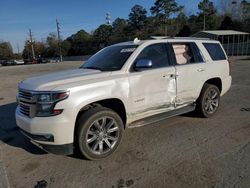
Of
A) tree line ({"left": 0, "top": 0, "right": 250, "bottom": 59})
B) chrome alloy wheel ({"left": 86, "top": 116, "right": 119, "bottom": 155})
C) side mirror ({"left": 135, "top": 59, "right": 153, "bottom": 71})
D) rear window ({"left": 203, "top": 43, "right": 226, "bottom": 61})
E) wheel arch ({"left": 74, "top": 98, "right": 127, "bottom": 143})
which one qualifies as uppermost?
tree line ({"left": 0, "top": 0, "right": 250, "bottom": 59})

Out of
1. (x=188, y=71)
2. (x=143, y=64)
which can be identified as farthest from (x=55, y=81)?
(x=188, y=71)

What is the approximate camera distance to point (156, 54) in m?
5.02

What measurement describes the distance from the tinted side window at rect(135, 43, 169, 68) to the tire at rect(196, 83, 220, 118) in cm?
133

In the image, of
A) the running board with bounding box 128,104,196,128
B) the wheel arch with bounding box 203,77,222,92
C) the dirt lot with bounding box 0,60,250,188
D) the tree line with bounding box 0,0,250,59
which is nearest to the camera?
the dirt lot with bounding box 0,60,250,188

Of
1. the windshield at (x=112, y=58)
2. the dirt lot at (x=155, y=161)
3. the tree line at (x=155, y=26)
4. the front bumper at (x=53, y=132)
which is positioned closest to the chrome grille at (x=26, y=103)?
the front bumper at (x=53, y=132)

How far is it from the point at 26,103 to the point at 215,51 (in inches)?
173

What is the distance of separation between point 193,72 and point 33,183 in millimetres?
3631

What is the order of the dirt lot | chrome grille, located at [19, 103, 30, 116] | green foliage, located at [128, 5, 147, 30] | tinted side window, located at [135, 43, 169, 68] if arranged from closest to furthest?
the dirt lot → chrome grille, located at [19, 103, 30, 116] → tinted side window, located at [135, 43, 169, 68] → green foliage, located at [128, 5, 147, 30]

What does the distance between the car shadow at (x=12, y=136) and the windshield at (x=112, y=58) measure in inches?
71.2

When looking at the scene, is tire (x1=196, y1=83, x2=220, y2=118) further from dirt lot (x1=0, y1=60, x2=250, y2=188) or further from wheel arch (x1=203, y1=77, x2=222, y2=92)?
dirt lot (x1=0, y1=60, x2=250, y2=188)

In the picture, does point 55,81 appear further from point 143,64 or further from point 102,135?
point 143,64

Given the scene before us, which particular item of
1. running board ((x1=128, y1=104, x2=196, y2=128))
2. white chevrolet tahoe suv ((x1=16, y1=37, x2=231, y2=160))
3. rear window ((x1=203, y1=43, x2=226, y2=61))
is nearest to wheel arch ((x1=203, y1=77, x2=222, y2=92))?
white chevrolet tahoe suv ((x1=16, y1=37, x2=231, y2=160))

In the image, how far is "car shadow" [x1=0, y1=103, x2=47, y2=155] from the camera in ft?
15.6

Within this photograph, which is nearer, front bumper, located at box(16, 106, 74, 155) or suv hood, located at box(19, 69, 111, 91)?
front bumper, located at box(16, 106, 74, 155)
